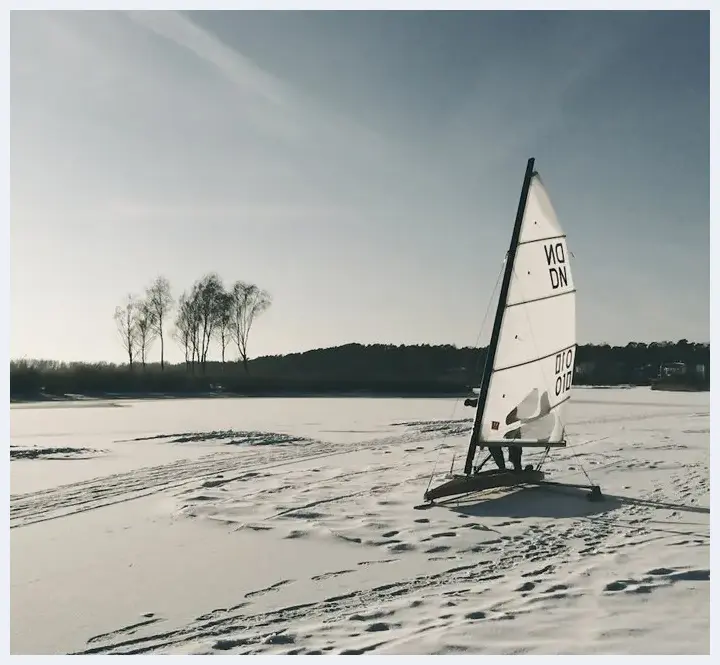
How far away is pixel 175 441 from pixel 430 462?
18.2ft

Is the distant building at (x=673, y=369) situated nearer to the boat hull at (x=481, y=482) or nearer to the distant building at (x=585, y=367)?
the distant building at (x=585, y=367)

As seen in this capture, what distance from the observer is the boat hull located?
7.53 metres

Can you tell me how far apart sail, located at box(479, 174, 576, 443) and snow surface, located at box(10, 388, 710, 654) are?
0.93 metres

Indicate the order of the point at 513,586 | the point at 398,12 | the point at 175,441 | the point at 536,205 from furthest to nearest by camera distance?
the point at 175,441 < the point at 536,205 < the point at 398,12 < the point at 513,586

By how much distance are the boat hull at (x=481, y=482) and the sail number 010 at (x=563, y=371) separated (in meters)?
1.36

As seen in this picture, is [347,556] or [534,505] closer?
[347,556]

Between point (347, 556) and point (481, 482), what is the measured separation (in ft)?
8.15

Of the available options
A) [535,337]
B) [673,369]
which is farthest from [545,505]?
[673,369]

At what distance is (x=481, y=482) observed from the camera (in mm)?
7797

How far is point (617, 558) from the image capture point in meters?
5.68

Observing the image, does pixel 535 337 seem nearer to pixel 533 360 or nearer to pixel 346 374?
pixel 533 360

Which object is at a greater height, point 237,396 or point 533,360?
point 533,360
